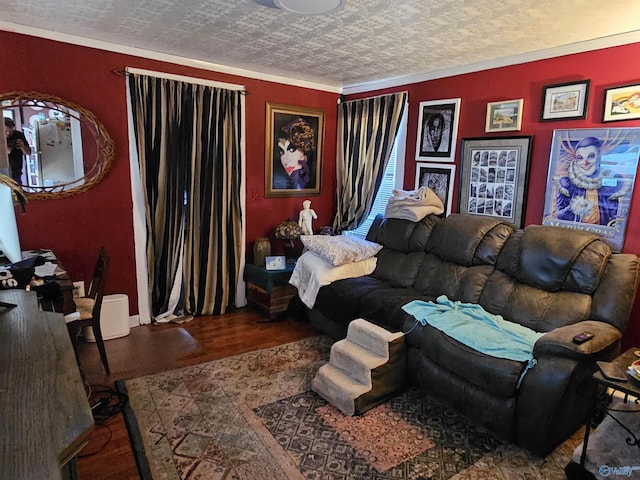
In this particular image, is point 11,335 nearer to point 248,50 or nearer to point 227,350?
point 227,350

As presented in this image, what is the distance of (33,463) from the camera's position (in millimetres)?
720

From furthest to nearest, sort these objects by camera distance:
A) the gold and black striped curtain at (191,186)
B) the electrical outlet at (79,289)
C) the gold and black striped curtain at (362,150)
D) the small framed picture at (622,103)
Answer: the gold and black striped curtain at (362,150)
the gold and black striped curtain at (191,186)
the electrical outlet at (79,289)
the small framed picture at (622,103)

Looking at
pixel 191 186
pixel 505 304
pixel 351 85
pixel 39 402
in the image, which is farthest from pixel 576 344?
pixel 351 85

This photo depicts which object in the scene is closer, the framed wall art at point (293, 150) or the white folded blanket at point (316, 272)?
the white folded blanket at point (316, 272)

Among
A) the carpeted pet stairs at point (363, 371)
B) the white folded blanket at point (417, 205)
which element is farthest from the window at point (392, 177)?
the carpeted pet stairs at point (363, 371)

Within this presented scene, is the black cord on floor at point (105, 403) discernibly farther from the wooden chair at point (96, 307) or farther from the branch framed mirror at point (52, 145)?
the branch framed mirror at point (52, 145)

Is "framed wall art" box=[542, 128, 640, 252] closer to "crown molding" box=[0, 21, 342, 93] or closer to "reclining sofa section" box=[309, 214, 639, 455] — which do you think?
"reclining sofa section" box=[309, 214, 639, 455]

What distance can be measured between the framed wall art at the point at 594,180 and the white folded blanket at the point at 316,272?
1577 mm

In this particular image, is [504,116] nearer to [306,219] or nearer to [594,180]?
[594,180]

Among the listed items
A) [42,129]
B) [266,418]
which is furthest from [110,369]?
[42,129]

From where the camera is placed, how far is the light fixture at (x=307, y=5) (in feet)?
7.07

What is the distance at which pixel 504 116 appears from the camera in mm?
3279

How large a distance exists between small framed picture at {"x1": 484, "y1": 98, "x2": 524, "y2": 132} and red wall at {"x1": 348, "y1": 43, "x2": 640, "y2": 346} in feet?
0.14

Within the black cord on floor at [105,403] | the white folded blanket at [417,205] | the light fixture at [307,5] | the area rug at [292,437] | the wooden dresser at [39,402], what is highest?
the light fixture at [307,5]
